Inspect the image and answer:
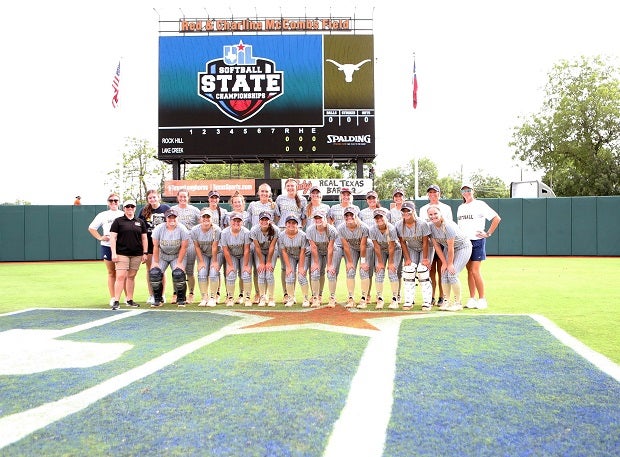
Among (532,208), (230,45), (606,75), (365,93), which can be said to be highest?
(606,75)

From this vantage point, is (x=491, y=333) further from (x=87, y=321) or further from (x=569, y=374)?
(x=87, y=321)

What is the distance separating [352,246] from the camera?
820cm

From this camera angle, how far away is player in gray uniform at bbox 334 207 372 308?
7.93 metres

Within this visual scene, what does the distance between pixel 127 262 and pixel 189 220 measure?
1.23m

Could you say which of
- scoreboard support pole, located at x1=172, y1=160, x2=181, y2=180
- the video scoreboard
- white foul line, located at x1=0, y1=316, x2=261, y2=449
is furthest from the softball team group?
scoreboard support pole, located at x1=172, y1=160, x2=181, y2=180

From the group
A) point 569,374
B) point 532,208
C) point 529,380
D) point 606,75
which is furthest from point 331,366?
point 606,75

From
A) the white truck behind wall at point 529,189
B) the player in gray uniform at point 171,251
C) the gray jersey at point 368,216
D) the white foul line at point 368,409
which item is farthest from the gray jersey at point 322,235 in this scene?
the white truck behind wall at point 529,189

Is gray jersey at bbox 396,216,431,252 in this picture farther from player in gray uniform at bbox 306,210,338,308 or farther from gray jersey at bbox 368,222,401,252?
player in gray uniform at bbox 306,210,338,308

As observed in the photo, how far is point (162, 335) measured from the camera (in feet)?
19.5

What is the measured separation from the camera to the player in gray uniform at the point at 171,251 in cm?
829

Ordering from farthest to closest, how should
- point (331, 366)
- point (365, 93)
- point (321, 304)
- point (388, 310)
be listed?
point (365, 93), point (321, 304), point (388, 310), point (331, 366)

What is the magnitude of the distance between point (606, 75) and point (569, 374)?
3853 centimetres

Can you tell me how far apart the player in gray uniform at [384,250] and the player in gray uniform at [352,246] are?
13 centimetres

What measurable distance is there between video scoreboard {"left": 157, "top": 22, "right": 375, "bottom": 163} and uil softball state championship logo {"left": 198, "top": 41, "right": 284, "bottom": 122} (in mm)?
38
